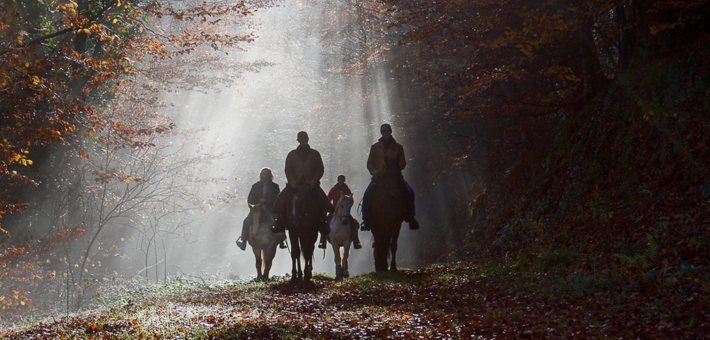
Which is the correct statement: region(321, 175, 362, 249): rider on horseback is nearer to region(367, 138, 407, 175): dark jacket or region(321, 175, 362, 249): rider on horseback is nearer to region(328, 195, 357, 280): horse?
region(328, 195, 357, 280): horse

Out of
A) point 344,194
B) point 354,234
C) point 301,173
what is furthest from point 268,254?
point 301,173

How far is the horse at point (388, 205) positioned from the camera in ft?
40.5

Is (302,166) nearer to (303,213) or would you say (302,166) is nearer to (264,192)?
(303,213)

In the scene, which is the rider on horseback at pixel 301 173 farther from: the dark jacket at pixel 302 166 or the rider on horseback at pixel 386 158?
the rider on horseback at pixel 386 158

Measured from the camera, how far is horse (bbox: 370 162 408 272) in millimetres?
12336

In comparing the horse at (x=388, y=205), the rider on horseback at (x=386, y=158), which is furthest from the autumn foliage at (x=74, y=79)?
the horse at (x=388, y=205)

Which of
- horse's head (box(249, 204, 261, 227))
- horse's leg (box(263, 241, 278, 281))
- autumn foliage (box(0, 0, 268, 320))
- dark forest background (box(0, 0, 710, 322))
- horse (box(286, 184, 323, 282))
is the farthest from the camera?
horse's leg (box(263, 241, 278, 281))

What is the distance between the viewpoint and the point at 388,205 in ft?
41.0

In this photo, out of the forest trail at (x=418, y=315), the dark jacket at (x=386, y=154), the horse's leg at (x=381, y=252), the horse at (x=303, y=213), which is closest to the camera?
the forest trail at (x=418, y=315)

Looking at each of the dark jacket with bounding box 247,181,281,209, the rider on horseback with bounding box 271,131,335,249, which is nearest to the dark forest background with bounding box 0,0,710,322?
the rider on horseback with bounding box 271,131,335,249

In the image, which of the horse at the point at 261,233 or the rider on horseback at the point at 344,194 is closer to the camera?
the horse at the point at 261,233

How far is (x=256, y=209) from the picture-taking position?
14180 millimetres

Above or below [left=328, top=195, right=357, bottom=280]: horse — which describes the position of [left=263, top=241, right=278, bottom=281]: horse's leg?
below

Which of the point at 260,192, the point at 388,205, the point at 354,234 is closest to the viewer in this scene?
the point at 388,205
